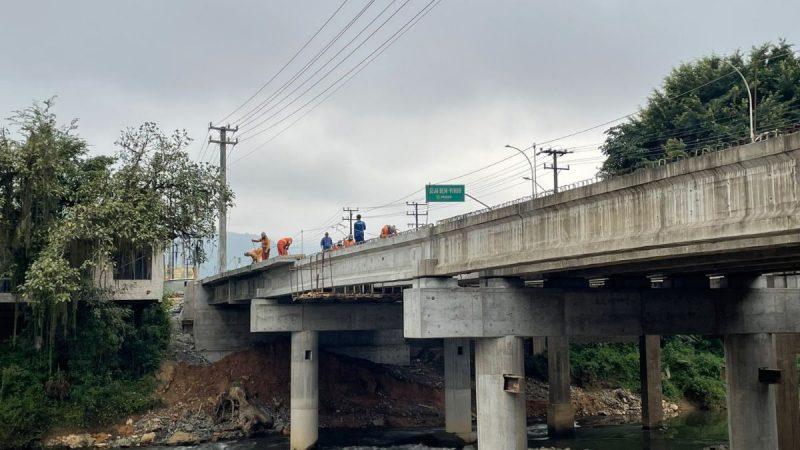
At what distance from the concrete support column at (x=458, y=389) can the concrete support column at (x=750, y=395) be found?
17.0 meters

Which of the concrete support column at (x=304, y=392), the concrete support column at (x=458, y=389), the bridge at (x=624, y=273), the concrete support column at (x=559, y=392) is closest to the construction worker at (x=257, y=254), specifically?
the concrete support column at (x=304, y=392)

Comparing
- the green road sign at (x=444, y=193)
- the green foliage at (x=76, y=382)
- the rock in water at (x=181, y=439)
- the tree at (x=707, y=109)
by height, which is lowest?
the rock in water at (x=181, y=439)

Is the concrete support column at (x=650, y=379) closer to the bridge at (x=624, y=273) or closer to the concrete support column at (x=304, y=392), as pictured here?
the bridge at (x=624, y=273)

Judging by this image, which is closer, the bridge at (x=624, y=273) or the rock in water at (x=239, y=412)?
the bridge at (x=624, y=273)

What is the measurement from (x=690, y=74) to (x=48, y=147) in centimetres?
4610

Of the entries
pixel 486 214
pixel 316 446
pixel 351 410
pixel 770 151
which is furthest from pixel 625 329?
pixel 351 410

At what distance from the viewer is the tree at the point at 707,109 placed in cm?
5256

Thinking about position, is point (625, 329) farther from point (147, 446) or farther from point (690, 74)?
point (690, 74)

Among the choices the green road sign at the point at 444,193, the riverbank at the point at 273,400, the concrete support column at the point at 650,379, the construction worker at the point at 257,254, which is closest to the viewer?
the concrete support column at the point at 650,379

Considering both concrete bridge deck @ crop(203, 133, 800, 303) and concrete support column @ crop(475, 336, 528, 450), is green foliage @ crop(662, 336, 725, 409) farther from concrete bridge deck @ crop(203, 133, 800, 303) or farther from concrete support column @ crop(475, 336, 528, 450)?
concrete support column @ crop(475, 336, 528, 450)

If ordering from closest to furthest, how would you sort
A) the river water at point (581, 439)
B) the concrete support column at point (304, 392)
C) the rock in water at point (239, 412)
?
the river water at point (581, 439)
the concrete support column at point (304, 392)
the rock in water at point (239, 412)

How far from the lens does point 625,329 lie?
24.6 metres

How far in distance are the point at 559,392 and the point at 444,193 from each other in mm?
16453

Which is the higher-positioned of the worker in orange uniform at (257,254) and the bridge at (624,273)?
the worker in orange uniform at (257,254)
